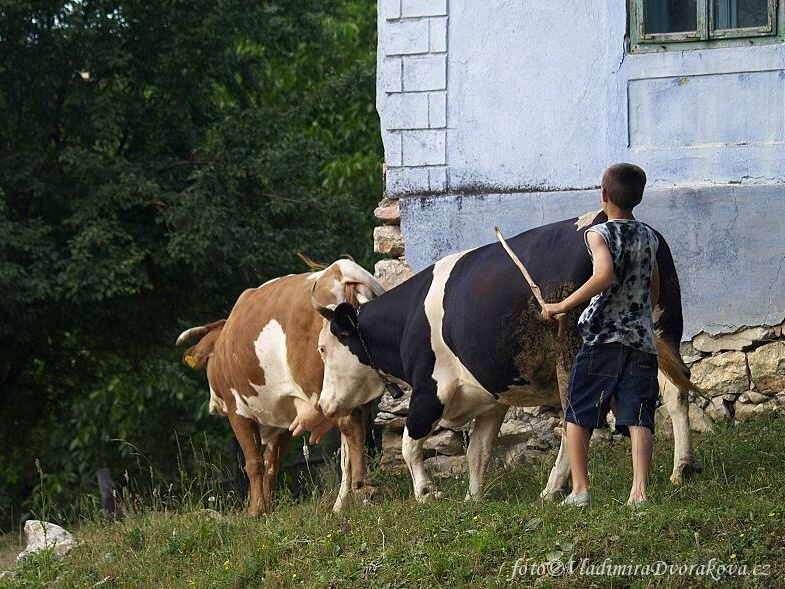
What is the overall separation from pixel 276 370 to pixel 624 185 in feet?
11.1

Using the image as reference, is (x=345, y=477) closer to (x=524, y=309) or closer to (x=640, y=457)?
(x=524, y=309)

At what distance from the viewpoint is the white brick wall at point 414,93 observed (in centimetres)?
961

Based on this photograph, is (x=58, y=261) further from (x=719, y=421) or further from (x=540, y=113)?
(x=719, y=421)

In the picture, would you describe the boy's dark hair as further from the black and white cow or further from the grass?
the grass

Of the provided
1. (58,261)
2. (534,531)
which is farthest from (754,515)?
(58,261)

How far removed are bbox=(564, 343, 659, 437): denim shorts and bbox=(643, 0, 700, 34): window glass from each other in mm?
3576

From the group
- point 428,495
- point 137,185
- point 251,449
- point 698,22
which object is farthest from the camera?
point 137,185

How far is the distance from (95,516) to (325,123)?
A: 12077 mm

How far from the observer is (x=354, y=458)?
327 inches

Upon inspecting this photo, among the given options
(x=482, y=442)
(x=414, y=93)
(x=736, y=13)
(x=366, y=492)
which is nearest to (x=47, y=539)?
(x=366, y=492)

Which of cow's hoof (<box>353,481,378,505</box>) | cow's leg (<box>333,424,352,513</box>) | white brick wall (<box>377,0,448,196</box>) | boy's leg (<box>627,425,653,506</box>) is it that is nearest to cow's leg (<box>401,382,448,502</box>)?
cow's hoof (<box>353,481,378,505</box>)

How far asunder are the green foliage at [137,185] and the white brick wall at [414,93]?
142 inches

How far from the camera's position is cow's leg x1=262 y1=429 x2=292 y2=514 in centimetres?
924

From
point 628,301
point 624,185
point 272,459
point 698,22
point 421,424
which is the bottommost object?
point 272,459
